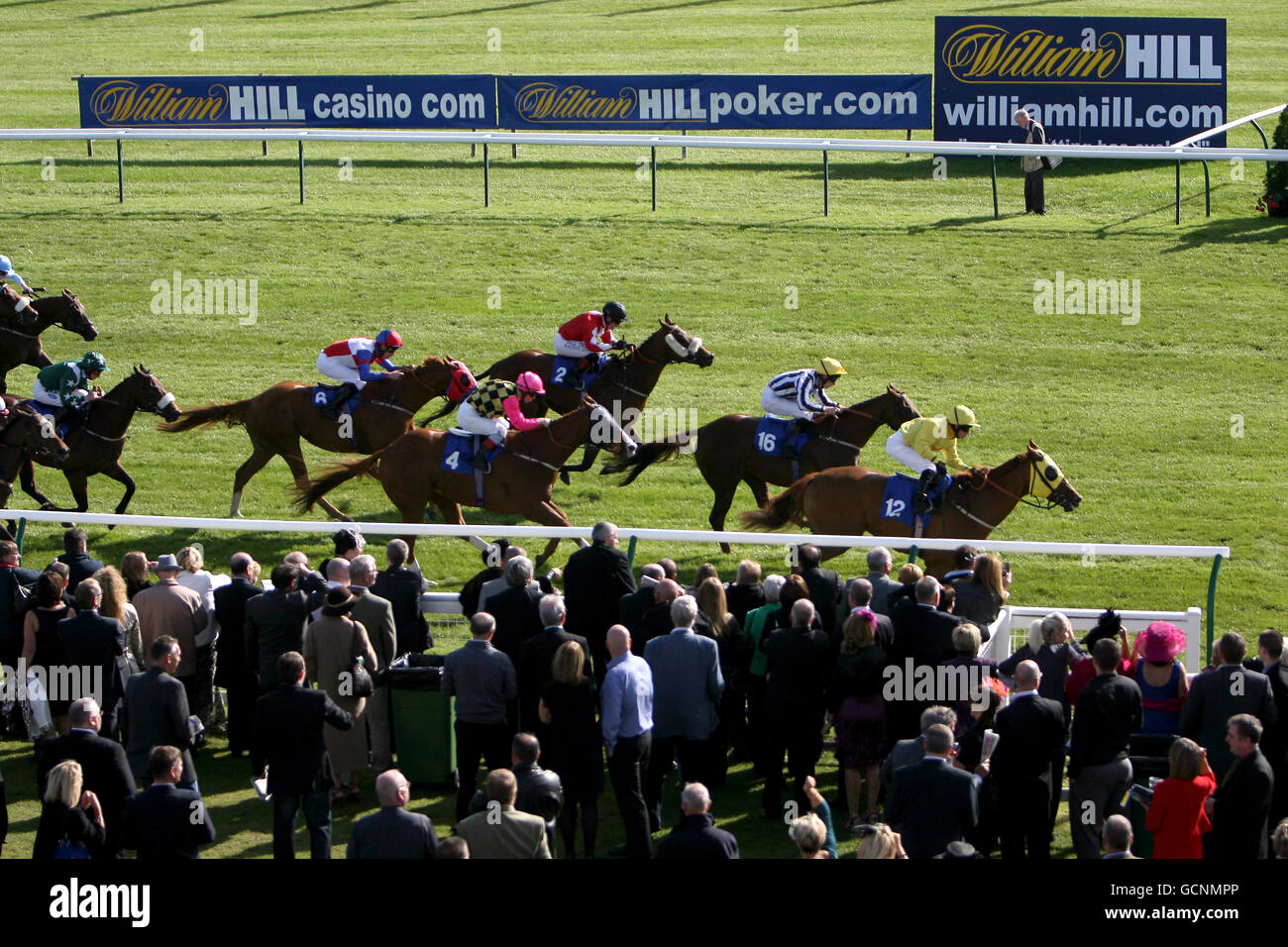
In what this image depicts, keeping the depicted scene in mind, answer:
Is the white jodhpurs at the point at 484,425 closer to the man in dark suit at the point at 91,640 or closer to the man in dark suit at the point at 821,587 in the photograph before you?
the man in dark suit at the point at 821,587

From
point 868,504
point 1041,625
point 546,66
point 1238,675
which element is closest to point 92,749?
point 1041,625

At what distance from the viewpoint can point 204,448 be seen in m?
16.1

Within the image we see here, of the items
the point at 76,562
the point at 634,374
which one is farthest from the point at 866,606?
the point at 634,374

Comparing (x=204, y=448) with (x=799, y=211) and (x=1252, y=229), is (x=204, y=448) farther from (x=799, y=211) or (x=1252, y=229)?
(x=1252, y=229)

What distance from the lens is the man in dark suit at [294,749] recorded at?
24.9ft

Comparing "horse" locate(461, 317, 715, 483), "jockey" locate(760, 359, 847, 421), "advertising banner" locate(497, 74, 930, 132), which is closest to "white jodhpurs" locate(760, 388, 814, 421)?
"jockey" locate(760, 359, 847, 421)

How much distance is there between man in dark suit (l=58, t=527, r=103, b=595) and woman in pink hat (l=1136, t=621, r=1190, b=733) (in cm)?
566

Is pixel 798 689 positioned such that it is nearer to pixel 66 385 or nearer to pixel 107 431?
pixel 107 431

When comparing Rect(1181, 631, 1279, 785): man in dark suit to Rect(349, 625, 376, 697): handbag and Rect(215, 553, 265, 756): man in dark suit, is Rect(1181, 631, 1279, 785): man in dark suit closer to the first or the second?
Rect(349, 625, 376, 697): handbag

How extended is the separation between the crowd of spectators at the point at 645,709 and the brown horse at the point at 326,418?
4.85 metres

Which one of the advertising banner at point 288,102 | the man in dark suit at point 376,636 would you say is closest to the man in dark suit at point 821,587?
the man in dark suit at point 376,636

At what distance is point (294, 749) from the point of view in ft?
25.0

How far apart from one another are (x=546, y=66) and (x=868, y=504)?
19562 mm

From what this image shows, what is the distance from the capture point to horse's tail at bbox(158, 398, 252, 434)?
47.9 ft
